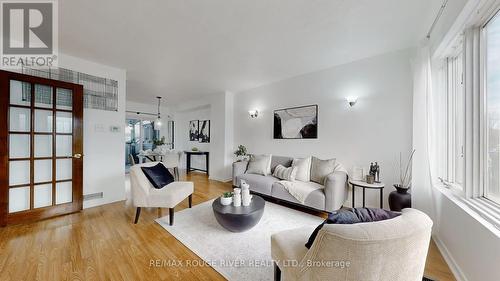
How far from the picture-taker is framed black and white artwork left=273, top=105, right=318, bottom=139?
3.69 m

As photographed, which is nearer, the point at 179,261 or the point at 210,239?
the point at 179,261

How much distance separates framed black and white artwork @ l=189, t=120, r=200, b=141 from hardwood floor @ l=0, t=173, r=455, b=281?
4196 mm

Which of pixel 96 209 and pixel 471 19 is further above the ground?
pixel 471 19

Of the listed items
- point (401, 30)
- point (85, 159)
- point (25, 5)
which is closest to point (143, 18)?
point (25, 5)

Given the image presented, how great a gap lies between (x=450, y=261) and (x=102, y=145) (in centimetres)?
484

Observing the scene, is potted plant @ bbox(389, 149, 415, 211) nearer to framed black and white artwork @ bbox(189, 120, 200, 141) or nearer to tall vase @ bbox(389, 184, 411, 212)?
tall vase @ bbox(389, 184, 411, 212)

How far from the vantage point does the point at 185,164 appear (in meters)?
7.20

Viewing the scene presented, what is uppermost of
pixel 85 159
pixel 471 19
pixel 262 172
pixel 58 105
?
pixel 471 19

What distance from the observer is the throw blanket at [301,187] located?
9.34 feet

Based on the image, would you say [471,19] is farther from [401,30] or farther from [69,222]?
[69,222]

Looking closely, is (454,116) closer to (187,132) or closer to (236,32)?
(236,32)

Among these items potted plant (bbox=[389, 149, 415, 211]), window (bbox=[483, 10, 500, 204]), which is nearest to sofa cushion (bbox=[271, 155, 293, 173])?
potted plant (bbox=[389, 149, 415, 211])

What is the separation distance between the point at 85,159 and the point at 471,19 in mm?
4998

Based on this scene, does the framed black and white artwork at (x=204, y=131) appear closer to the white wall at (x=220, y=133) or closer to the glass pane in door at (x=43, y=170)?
the white wall at (x=220, y=133)
